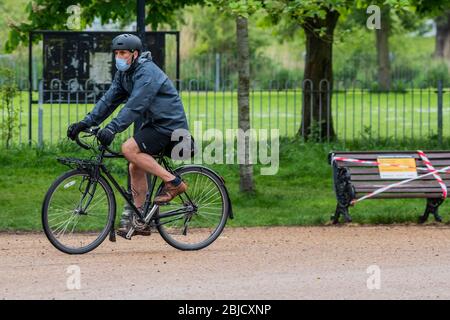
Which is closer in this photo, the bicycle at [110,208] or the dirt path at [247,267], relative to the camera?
the dirt path at [247,267]

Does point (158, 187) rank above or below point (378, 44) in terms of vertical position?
below

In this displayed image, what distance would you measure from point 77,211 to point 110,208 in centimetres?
28

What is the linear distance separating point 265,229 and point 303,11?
3.05 metres

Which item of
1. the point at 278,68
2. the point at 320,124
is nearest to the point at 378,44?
the point at 278,68

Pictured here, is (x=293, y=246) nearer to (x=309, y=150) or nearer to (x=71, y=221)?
Result: (x=71, y=221)

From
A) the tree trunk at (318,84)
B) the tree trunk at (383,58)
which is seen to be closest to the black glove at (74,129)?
the tree trunk at (318,84)

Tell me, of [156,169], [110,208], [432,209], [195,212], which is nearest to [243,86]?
[432,209]

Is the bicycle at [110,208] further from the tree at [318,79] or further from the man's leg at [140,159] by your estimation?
the tree at [318,79]

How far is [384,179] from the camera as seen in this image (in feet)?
40.5

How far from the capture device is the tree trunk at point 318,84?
735 inches

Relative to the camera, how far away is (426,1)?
58.3 ft

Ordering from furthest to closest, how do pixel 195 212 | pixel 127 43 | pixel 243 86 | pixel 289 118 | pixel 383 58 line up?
pixel 383 58, pixel 289 118, pixel 243 86, pixel 195 212, pixel 127 43

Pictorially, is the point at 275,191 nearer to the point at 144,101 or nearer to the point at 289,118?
the point at 144,101

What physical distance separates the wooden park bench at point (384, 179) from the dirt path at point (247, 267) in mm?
617
